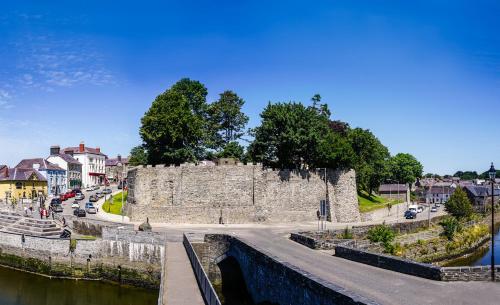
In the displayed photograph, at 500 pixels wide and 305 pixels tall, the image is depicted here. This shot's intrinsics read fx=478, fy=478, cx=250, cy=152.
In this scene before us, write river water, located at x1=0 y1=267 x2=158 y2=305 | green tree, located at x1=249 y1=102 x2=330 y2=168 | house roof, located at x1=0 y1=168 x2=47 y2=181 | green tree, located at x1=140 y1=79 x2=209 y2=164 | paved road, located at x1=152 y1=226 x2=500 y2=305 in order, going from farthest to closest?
house roof, located at x1=0 y1=168 x2=47 y2=181 < green tree, located at x1=140 y1=79 x2=209 y2=164 < green tree, located at x1=249 y1=102 x2=330 y2=168 < river water, located at x1=0 y1=267 x2=158 y2=305 < paved road, located at x1=152 y1=226 x2=500 y2=305

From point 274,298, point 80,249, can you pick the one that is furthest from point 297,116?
point 274,298

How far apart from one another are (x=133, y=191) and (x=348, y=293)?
34949mm

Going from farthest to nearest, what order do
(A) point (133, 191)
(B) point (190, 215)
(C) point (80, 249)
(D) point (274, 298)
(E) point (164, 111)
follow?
(E) point (164, 111) < (A) point (133, 191) < (B) point (190, 215) < (C) point (80, 249) < (D) point (274, 298)

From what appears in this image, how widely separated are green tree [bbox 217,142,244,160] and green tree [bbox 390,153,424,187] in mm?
51454

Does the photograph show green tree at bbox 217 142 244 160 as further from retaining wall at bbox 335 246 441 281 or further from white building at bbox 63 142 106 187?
white building at bbox 63 142 106 187

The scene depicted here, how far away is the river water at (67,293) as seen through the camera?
27.5m

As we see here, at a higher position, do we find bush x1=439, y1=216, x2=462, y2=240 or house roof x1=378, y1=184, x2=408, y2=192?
house roof x1=378, y1=184, x2=408, y2=192

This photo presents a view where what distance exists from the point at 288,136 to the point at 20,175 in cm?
4707

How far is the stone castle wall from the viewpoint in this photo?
4106 cm

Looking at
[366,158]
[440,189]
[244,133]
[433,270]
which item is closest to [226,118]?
[244,133]

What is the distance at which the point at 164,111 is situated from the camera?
1923 inches

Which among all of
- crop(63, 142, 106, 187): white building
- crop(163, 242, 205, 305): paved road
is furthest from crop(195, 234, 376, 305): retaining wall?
crop(63, 142, 106, 187): white building

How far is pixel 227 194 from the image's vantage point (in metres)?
41.6

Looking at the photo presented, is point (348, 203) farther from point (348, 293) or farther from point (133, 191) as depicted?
point (348, 293)
